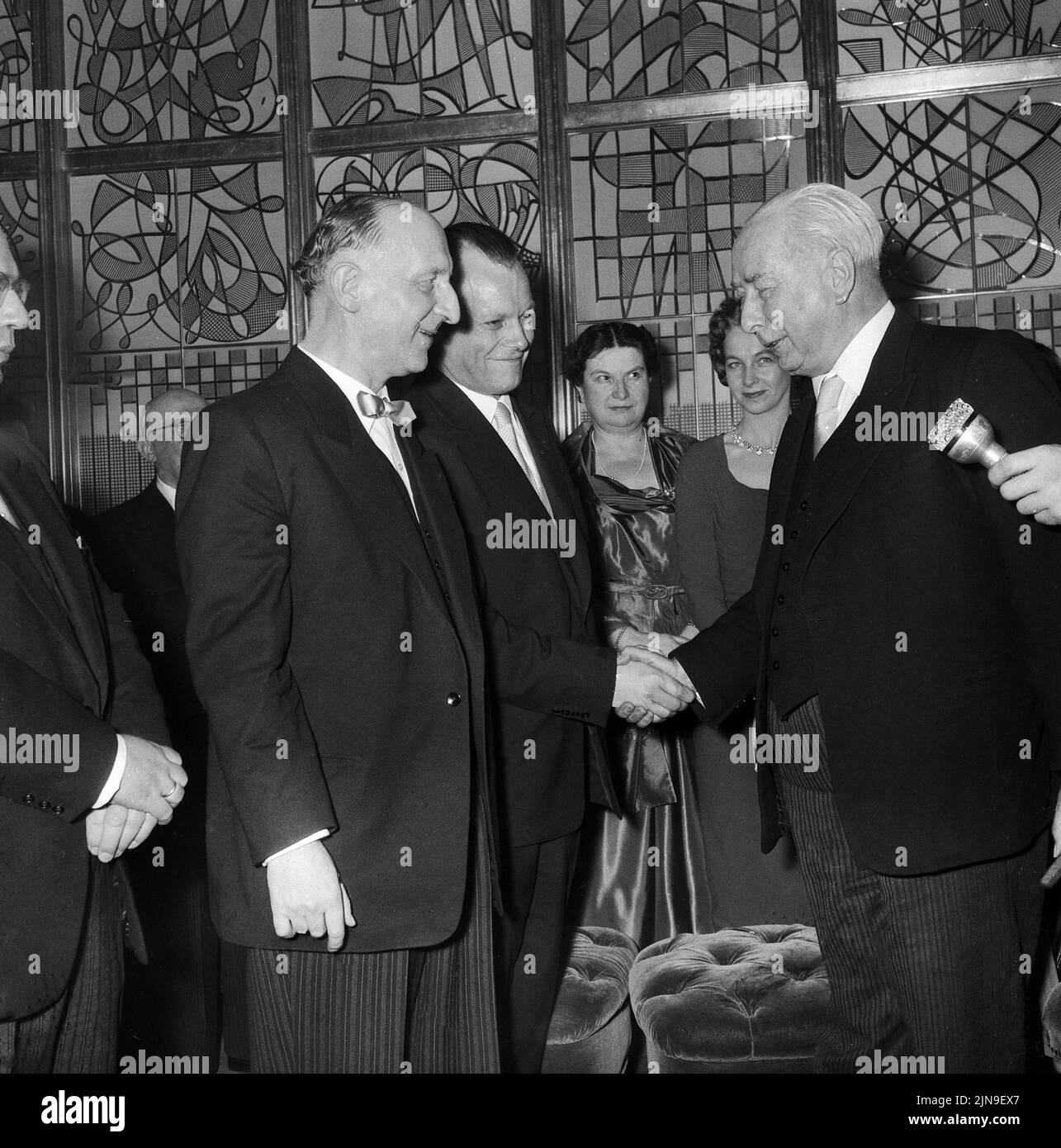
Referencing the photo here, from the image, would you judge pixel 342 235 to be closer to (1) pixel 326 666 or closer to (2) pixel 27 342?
(1) pixel 326 666

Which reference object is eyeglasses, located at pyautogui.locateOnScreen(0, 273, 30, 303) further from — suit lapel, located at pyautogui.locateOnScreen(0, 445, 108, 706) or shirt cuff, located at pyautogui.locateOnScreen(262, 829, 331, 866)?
shirt cuff, located at pyautogui.locateOnScreen(262, 829, 331, 866)

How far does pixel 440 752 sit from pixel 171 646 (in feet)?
5.65

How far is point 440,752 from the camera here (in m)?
2.10

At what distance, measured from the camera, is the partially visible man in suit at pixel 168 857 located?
11.6 feet

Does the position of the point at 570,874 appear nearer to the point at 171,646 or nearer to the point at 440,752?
the point at 440,752

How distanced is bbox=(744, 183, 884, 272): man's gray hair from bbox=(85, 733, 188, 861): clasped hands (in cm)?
140

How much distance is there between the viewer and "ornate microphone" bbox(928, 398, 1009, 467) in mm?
2031

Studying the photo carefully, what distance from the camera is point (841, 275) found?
2330 millimetres

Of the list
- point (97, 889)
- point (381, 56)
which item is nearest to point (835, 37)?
point (381, 56)

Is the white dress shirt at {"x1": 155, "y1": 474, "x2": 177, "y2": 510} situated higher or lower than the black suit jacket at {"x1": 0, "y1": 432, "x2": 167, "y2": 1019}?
higher

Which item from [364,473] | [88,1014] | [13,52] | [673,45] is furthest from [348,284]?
[13,52]

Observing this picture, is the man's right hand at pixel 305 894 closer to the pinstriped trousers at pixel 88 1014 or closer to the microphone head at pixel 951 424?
the pinstriped trousers at pixel 88 1014

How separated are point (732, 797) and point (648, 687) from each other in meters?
0.94

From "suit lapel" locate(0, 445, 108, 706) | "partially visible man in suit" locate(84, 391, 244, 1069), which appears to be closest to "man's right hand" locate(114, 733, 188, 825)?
"suit lapel" locate(0, 445, 108, 706)
